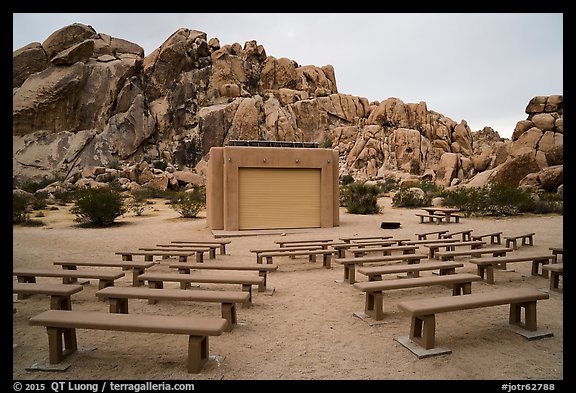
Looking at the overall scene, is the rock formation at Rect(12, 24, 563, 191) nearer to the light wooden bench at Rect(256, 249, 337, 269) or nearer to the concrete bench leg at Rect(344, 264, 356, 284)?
the light wooden bench at Rect(256, 249, 337, 269)

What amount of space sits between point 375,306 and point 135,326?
326 centimetres

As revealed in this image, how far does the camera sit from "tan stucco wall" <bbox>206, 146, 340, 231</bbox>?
1505 cm

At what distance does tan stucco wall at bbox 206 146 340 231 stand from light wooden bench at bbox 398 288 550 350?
1138cm

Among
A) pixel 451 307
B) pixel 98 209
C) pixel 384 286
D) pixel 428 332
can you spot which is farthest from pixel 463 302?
pixel 98 209

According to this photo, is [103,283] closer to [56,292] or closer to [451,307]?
[56,292]

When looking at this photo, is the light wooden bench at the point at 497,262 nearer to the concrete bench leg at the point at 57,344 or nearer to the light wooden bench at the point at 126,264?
the light wooden bench at the point at 126,264

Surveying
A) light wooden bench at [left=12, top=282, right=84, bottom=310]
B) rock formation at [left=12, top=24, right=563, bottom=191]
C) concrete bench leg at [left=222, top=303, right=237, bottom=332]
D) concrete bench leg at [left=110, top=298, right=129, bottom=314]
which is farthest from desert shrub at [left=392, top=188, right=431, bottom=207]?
light wooden bench at [left=12, top=282, right=84, bottom=310]

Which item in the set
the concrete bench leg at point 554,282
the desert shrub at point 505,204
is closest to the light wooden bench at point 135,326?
the concrete bench leg at point 554,282

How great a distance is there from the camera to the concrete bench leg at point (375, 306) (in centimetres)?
518

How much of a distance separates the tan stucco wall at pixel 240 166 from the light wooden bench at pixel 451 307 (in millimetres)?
11383

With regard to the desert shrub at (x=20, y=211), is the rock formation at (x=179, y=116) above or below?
above

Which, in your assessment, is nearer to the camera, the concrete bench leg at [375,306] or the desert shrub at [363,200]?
the concrete bench leg at [375,306]

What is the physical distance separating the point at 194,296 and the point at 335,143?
209ft
